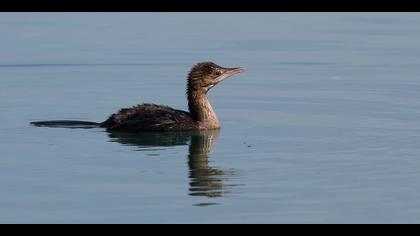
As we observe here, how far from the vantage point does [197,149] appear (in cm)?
1697

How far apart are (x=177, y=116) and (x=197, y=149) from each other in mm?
1434

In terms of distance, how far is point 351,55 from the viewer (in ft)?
85.1

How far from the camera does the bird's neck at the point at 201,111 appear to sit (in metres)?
18.4

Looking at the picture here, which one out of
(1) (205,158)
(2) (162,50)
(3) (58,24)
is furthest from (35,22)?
(1) (205,158)

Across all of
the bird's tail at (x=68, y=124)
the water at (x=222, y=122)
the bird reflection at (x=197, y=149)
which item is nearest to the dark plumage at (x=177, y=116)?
the bird's tail at (x=68, y=124)

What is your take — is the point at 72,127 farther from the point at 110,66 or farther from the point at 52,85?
the point at 110,66

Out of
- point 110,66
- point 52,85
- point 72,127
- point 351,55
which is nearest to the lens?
point 72,127

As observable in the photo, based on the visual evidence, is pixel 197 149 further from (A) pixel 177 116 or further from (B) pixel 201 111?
(B) pixel 201 111

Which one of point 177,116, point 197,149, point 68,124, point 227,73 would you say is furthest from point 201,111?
point 68,124

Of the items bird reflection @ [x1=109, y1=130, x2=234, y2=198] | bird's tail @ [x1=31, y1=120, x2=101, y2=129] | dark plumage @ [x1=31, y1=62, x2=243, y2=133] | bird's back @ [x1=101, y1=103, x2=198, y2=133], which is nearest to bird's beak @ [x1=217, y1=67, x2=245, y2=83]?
dark plumage @ [x1=31, y1=62, x2=243, y2=133]

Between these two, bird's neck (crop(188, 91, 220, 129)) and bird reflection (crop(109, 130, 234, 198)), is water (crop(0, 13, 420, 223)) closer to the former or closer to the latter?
bird reflection (crop(109, 130, 234, 198))

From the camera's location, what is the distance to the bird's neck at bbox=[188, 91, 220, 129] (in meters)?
18.4

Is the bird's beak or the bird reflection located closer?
the bird reflection

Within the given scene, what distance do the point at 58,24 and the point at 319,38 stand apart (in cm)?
596
